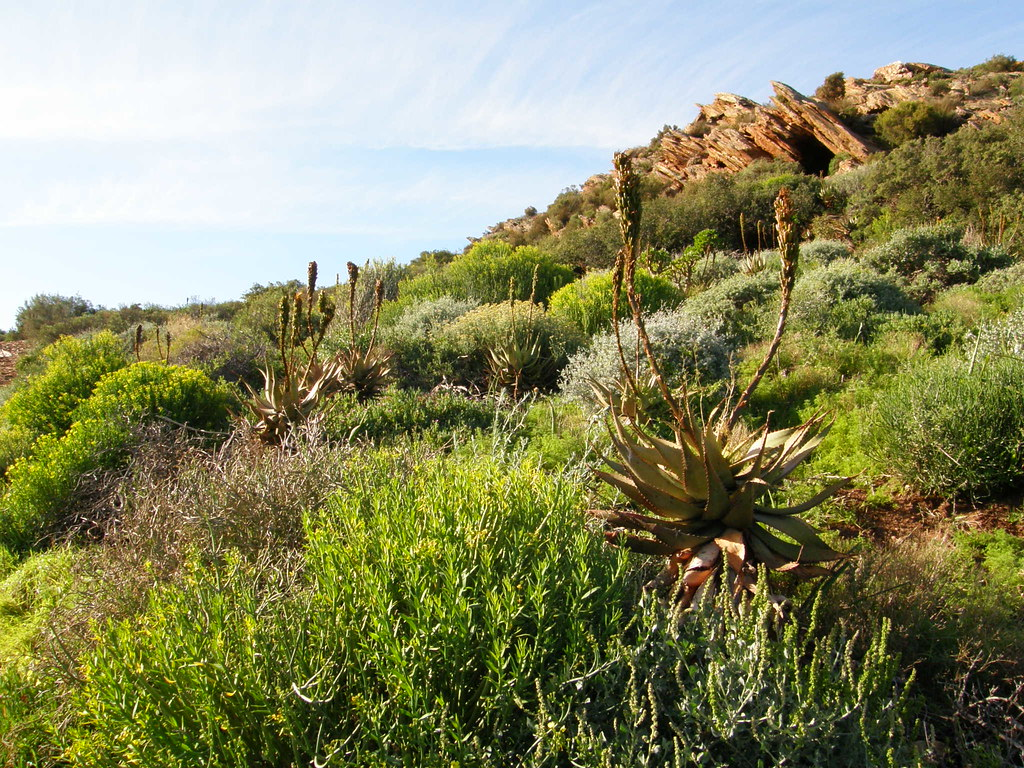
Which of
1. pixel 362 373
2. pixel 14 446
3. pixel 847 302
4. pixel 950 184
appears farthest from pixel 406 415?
pixel 950 184

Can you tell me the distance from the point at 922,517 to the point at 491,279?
395 inches

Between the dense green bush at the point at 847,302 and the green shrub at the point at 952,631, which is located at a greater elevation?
the dense green bush at the point at 847,302

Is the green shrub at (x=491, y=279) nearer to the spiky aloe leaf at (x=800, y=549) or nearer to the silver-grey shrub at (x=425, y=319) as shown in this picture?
the silver-grey shrub at (x=425, y=319)

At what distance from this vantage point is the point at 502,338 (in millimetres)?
8438

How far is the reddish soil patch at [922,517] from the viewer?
155 inches

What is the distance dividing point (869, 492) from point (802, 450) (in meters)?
2.04

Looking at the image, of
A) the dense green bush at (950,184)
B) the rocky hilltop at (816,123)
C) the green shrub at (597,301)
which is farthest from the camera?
the rocky hilltop at (816,123)

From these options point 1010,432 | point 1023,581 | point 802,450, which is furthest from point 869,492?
point 802,450

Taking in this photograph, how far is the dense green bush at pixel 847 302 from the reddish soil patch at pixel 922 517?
12.2ft

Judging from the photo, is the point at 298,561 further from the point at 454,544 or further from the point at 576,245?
the point at 576,245

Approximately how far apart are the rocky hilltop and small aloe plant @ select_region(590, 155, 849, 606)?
29.0 meters

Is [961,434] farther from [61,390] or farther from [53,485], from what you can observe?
[61,390]

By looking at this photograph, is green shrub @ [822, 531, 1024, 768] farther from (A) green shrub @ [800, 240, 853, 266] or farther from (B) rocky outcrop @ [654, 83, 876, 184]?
(B) rocky outcrop @ [654, 83, 876, 184]

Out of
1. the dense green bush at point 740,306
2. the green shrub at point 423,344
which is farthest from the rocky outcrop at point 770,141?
the green shrub at point 423,344
